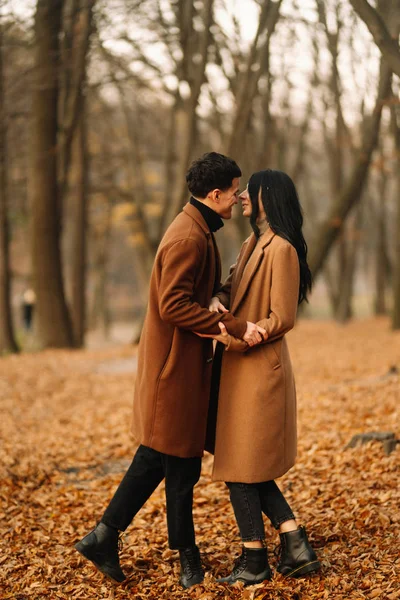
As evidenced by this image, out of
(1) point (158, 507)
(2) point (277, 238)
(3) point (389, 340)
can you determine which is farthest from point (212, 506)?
(3) point (389, 340)

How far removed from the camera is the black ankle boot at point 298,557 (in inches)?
137

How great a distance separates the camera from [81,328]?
17250 mm

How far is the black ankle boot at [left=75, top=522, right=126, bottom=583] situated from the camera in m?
3.60

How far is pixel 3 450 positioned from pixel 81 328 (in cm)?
1092

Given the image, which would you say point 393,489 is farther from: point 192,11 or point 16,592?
point 192,11

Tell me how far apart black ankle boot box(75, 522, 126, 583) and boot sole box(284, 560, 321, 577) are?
87 centimetres

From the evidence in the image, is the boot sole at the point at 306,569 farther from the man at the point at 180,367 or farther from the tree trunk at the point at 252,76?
the tree trunk at the point at 252,76

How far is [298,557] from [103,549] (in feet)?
3.20

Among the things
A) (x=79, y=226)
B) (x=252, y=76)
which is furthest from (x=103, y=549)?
(x=79, y=226)

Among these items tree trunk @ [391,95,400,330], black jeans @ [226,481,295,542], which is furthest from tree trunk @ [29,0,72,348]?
black jeans @ [226,481,295,542]

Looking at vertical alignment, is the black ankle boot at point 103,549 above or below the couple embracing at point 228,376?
below

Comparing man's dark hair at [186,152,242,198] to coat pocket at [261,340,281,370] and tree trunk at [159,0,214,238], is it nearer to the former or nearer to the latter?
coat pocket at [261,340,281,370]

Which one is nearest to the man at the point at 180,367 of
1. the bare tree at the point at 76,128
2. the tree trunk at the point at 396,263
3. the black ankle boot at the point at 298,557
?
the black ankle boot at the point at 298,557

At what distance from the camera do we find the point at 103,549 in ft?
11.9
